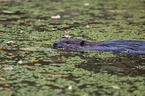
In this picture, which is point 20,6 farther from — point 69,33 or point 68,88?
point 68,88

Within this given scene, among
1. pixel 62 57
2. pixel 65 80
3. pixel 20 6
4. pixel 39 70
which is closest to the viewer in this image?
pixel 65 80

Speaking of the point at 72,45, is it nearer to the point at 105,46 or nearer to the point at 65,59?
the point at 105,46

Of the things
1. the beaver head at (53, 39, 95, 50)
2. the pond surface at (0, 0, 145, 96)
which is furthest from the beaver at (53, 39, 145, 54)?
the pond surface at (0, 0, 145, 96)

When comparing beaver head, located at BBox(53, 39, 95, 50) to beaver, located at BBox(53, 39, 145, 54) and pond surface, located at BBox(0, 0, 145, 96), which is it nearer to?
beaver, located at BBox(53, 39, 145, 54)

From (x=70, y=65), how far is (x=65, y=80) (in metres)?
0.70

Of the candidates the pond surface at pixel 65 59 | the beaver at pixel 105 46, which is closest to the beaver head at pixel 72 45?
the beaver at pixel 105 46

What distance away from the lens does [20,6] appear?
1111 cm

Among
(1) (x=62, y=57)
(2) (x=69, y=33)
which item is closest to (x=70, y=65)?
(1) (x=62, y=57)

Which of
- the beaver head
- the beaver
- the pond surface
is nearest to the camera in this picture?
the pond surface

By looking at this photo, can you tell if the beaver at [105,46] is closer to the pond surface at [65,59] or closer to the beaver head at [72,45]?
the beaver head at [72,45]

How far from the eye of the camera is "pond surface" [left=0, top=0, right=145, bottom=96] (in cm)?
363

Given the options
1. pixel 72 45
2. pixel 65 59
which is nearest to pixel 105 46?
pixel 72 45

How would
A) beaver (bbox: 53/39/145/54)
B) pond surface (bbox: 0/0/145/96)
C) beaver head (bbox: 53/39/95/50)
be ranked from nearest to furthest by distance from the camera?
pond surface (bbox: 0/0/145/96), beaver (bbox: 53/39/145/54), beaver head (bbox: 53/39/95/50)

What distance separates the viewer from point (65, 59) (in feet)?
16.0
